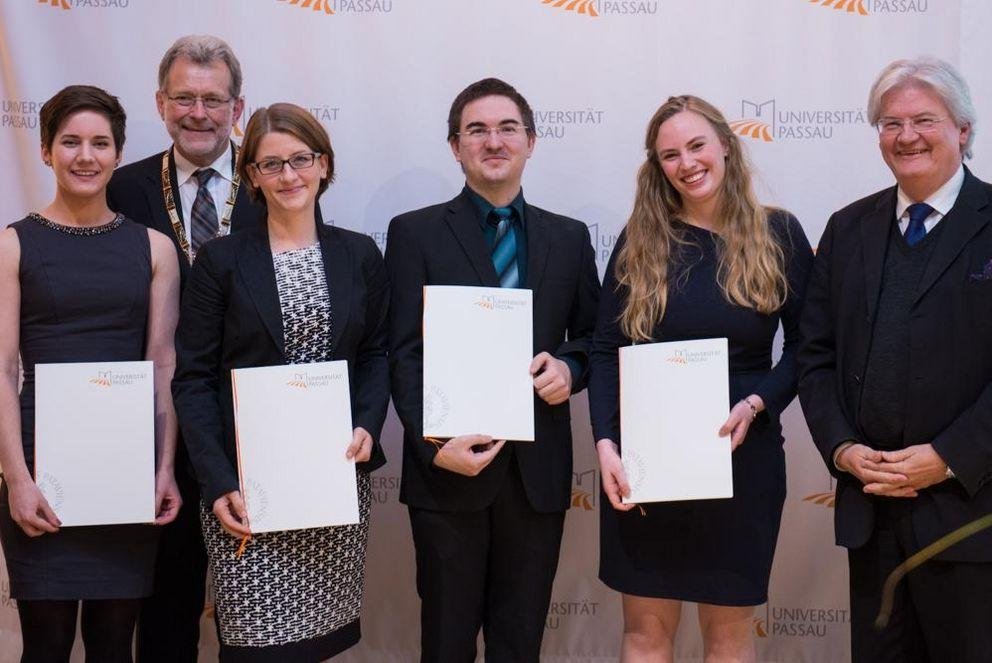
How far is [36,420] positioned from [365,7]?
5.98 feet

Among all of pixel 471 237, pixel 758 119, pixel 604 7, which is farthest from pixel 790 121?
pixel 471 237

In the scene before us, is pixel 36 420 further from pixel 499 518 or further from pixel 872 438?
pixel 872 438

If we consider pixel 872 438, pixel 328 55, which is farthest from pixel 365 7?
pixel 872 438

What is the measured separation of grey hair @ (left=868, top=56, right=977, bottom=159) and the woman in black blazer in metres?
1.31

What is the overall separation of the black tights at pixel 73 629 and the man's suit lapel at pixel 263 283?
767mm

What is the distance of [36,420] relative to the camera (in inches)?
93.7

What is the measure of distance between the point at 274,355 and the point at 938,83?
161 cm

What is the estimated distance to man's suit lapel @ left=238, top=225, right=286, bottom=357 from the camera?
2395 millimetres

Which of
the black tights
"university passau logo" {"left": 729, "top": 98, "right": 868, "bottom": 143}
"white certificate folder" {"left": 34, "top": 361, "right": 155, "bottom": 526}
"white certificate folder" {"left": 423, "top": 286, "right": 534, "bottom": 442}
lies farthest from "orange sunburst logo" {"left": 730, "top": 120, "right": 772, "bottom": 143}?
the black tights

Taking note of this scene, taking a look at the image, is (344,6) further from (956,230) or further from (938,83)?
(956,230)

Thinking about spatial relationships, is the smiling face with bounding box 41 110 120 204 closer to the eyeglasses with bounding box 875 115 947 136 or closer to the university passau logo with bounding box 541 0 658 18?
the university passau logo with bounding box 541 0 658 18

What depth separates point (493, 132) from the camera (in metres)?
2.59

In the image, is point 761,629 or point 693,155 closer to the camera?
point 693,155

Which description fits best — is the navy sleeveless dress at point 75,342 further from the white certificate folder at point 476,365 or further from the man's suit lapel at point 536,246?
the man's suit lapel at point 536,246
